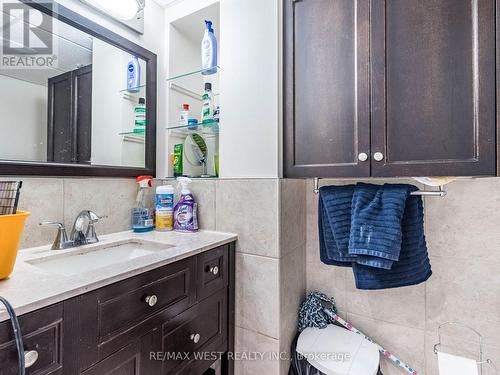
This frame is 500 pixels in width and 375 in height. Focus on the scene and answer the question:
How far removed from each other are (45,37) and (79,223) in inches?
30.9

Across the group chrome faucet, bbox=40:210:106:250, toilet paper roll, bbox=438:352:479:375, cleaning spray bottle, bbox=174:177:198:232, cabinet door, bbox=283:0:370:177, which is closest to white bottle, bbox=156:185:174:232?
cleaning spray bottle, bbox=174:177:198:232

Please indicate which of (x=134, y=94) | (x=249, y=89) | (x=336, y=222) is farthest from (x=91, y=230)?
(x=336, y=222)

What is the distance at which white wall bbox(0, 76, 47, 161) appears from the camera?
967 mm

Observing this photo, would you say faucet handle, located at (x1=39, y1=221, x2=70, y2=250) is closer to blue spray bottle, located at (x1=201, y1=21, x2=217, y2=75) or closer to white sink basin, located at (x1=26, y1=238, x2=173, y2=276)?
white sink basin, located at (x1=26, y1=238, x2=173, y2=276)

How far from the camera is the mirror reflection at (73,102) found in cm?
100

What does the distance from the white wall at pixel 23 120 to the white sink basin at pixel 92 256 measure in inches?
15.6

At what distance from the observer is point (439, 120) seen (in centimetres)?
90

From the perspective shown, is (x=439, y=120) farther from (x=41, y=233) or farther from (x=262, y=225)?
(x=41, y=233)

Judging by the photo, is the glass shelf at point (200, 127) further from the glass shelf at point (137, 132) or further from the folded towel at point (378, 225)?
the folded towel at point (378, 225)

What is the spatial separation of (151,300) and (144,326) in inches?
3.0

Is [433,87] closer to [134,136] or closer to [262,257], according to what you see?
[262,257]

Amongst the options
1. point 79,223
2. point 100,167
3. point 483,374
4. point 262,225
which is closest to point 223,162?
point 262,225

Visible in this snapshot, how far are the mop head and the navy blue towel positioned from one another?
0.36 metres

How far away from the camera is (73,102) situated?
3.84 feet
